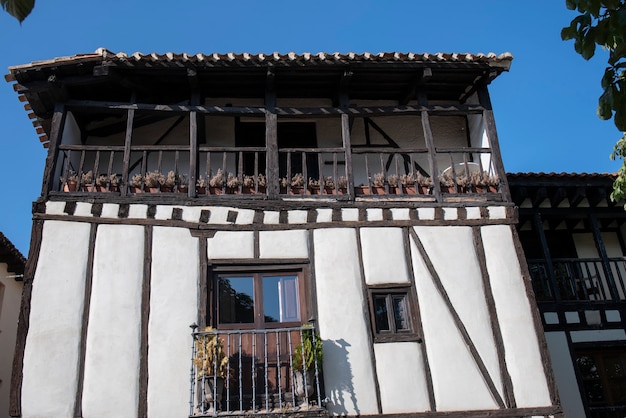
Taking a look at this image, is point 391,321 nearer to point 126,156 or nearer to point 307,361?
point 307,361

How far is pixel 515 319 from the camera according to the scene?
9414 mm

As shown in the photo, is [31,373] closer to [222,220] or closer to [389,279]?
[222,220]

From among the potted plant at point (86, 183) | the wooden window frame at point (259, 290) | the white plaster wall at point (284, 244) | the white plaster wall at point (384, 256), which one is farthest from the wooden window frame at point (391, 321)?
the potted plant at point (86, 183)

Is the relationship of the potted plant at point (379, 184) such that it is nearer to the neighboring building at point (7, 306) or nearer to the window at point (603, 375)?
the window at point (603, 375)

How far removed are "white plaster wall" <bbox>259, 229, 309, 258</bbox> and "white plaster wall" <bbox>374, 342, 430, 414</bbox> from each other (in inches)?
75.0

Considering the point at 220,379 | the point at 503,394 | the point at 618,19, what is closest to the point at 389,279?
the point at 503,394

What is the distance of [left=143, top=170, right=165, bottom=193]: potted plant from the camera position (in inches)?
388

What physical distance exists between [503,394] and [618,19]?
21.6ft

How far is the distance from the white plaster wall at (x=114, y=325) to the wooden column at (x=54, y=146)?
1.17m

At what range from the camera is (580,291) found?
41.7 feet

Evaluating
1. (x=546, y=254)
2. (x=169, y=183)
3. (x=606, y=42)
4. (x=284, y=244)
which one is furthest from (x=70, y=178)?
(x=546, y=254)

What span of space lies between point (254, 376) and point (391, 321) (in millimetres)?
2302

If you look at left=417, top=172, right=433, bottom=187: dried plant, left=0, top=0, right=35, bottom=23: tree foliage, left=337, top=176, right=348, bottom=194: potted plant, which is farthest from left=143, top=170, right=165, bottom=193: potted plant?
left=0, top=0, right=35, bottom=23: tree foliage

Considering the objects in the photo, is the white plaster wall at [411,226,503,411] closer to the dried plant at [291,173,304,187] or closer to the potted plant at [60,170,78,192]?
the dried plant at [291,173,304,187]
